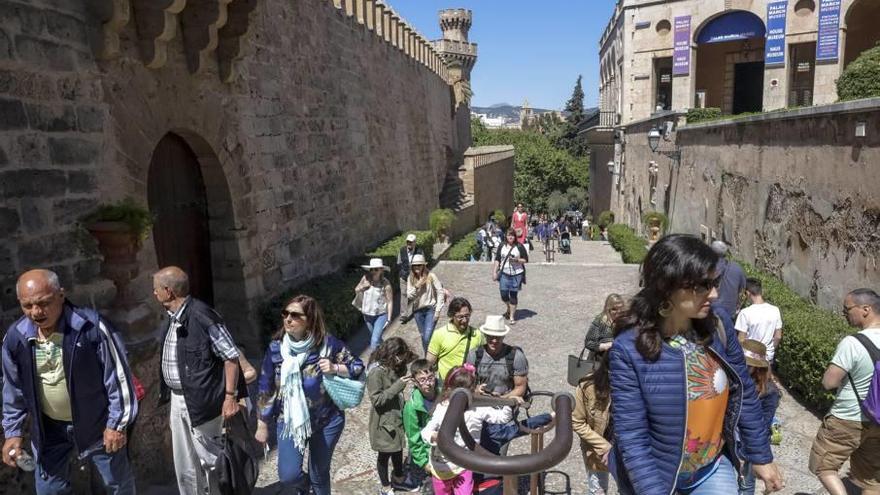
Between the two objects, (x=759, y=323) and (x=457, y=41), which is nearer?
(x=759, y=323)

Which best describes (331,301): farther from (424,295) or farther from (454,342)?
(454,342)

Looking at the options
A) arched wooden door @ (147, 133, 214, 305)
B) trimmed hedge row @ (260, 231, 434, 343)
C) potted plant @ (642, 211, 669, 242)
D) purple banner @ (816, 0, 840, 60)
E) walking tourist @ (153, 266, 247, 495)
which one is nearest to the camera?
walking tourist @ (153, 266, 247, 495)

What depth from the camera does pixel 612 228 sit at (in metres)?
22.9

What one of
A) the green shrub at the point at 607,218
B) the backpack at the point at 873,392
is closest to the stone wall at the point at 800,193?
the backpack at the point at 873,392

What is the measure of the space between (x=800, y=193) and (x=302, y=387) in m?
7.58

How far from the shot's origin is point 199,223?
24.2 feet

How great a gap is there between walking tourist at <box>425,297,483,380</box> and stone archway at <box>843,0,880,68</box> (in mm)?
22643

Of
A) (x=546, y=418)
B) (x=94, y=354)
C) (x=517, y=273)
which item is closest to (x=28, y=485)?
(x=94, y=354)

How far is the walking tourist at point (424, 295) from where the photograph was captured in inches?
287

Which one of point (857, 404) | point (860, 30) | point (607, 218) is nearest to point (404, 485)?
point (857, 404)

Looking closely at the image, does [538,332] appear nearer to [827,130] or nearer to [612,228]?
[827,130]

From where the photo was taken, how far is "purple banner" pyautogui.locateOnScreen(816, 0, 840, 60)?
2128 cm

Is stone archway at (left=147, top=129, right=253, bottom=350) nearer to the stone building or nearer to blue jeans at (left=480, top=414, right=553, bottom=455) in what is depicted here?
the stone building

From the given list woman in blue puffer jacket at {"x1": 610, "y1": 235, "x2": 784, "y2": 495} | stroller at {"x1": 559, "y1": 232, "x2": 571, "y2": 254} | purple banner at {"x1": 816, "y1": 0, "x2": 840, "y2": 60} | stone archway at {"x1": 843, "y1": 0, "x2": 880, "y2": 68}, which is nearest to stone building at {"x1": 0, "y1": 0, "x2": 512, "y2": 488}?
woman in blue puffer jacket at {"x1": 610, "y1": 235, "x2": 784, "y2": 495}
